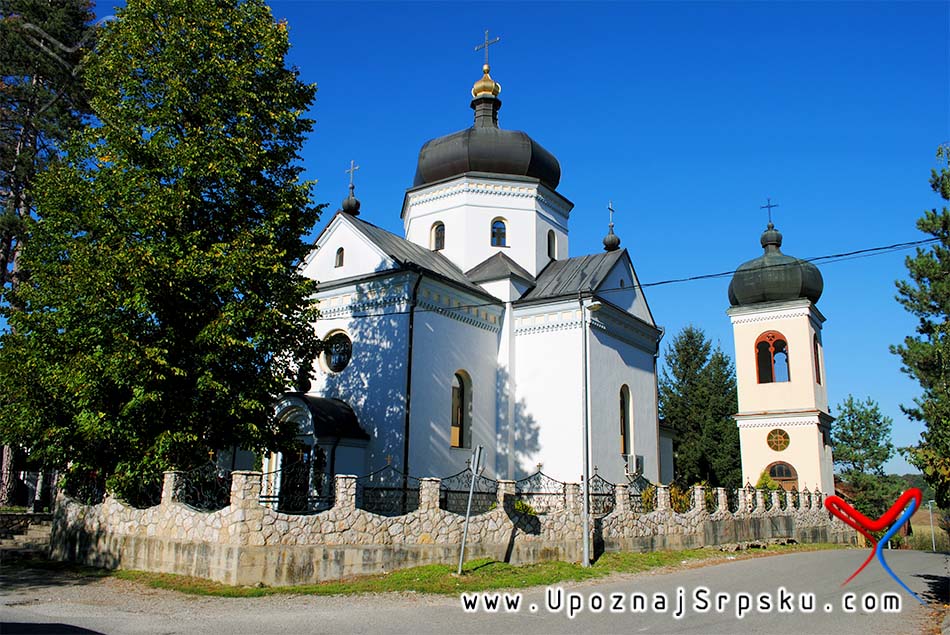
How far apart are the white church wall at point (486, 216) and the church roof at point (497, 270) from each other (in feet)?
0.82

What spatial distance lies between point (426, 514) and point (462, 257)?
12394mm

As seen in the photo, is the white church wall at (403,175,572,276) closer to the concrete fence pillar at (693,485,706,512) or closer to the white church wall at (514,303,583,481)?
the white church wall at (514,303,583,481)

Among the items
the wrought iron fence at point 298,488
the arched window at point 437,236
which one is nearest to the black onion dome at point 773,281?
the arched window at point 437,236

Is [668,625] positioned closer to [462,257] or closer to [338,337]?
[338,337]

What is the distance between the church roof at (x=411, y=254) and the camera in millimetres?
20875

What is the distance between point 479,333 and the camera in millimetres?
21984

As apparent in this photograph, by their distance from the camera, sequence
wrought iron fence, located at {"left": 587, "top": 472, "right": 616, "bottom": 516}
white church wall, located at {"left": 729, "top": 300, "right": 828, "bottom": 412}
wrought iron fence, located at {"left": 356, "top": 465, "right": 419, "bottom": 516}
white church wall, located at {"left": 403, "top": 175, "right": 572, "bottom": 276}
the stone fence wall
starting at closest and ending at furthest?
the stone fence wall → wrought iron fence, located at {"left": 356, "top": 465, "right": 419, "bottom": 516} → wrought iron fence, located at {"left": 587, "top": 472, "right": 616, "bottom": 516} → white church wall, located at {"left": 403, "top": 175, "right": 572, "bottom": 276} → white church wall, located at {"left": 729, "top": 300, "right": 828, "bottom": 412}

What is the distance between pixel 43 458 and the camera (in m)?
13.5

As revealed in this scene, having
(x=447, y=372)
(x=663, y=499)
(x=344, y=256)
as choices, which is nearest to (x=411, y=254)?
(x=344, y=256)

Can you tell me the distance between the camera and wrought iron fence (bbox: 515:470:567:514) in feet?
53.1

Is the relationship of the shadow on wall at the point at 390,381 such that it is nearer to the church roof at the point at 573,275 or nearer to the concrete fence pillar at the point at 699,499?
the church roof at the point at 573,275

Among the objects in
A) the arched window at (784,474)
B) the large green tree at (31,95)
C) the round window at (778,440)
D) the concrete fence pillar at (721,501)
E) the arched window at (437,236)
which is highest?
the large green tree at (31,95)

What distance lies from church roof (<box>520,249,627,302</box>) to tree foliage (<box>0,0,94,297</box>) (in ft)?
48.4

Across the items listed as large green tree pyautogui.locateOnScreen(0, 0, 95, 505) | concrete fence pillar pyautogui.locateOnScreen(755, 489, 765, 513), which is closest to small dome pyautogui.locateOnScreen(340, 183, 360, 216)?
large green tree pyautogui.locateOnScreen(0, 0, 95, 505)
